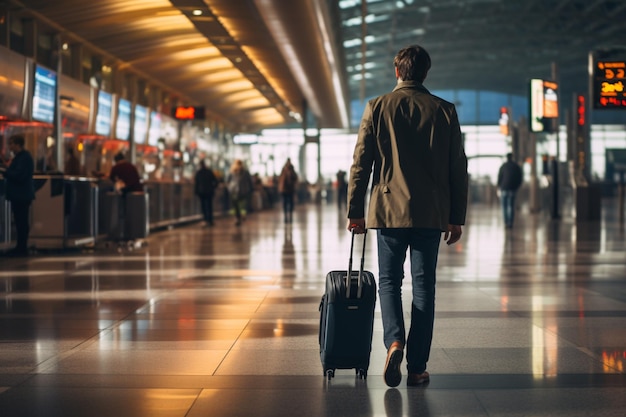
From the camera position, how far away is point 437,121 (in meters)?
6.25

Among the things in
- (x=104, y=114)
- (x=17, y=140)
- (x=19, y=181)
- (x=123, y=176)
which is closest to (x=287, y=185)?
(x=104, y=114)

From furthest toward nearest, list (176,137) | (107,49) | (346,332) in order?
(176,137) < (107,49) < (346,332)

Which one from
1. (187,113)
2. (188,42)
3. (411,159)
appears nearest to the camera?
(411,159)

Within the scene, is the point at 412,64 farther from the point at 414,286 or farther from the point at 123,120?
the point at 123,120

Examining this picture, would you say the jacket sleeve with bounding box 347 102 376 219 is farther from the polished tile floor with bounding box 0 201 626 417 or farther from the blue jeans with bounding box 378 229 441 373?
the polished tile floor with bounding box 0 201 626 417

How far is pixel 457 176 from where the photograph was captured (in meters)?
6.30

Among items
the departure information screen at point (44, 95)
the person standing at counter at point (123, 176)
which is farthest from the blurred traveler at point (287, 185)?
the departure information screen at point (44, 95)

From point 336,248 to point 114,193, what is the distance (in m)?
4.43

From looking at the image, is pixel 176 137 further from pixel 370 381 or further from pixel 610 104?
pixel 370 381

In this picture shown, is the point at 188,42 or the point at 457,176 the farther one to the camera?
the point at 188,42

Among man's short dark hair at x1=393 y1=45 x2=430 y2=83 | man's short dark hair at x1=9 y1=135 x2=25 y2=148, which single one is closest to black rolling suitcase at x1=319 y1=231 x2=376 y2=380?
man's short dark hair at x1=393 y1=45 x2=430 y2=83

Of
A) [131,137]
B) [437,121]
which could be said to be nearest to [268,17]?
[131,137]

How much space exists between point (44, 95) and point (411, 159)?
13.6m

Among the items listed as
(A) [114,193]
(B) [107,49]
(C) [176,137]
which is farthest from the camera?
(C) [176,137]
